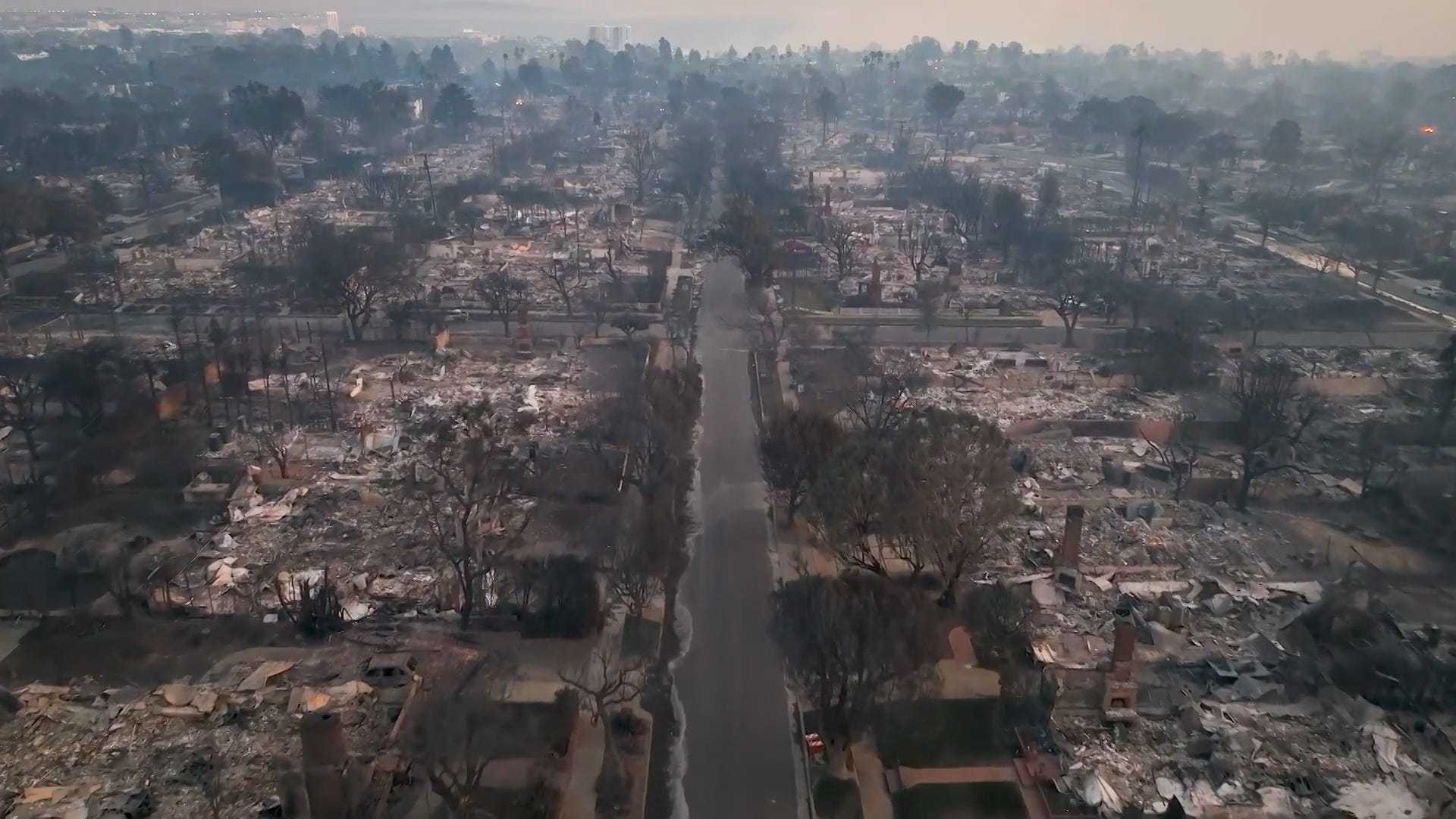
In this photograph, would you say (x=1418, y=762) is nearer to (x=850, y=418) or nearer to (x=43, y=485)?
(x=850, y=418)

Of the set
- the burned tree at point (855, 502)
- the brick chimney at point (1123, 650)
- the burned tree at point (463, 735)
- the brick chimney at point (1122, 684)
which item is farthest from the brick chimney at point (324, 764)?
the brick chimney at point (1123, 650)

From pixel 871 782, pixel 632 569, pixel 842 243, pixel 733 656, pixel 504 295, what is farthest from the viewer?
pixel 842 243

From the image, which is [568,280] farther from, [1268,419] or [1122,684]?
[1122,684]

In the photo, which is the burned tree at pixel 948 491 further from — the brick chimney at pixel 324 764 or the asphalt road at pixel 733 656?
the brick chimney at pixel 324 764

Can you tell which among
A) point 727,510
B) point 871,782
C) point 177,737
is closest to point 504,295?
point 727,510

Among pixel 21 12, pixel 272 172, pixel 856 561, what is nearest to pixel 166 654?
pixel 856 561
